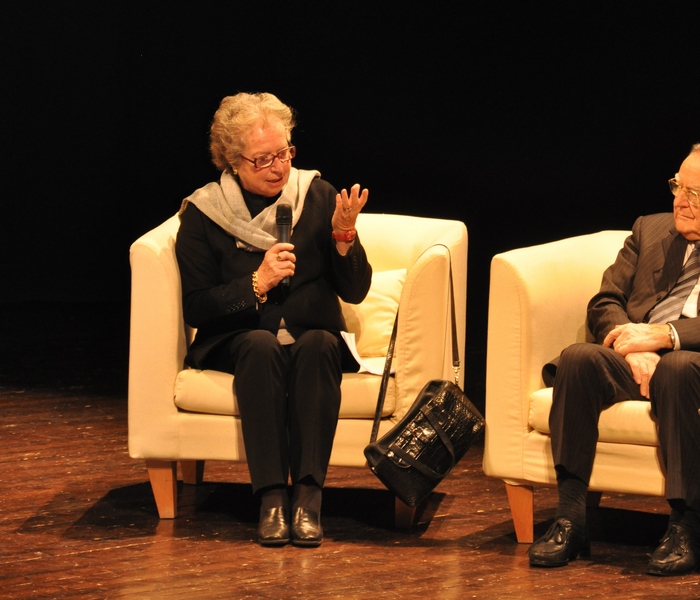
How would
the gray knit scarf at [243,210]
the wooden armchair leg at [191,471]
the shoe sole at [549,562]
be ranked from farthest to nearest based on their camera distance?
the wooden armchair leg at [191,471]
the gray knit scarf at [243,210]
the shoe sole at [549,562]

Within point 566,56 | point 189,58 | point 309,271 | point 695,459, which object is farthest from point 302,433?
point 189,58

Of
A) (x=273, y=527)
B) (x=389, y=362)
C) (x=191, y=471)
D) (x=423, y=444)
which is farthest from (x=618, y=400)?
(x=191, y=471)

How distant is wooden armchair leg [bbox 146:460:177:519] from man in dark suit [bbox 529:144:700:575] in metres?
1.05

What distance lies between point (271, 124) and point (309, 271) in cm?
45

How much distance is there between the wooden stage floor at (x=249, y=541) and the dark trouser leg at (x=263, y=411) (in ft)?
0.64

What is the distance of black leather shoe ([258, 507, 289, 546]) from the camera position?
3.12 meters

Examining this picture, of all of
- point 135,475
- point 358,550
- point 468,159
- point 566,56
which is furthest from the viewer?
point 468,159

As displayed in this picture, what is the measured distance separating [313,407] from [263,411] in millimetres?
137

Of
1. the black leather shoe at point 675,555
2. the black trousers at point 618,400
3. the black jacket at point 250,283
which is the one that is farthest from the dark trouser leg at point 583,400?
the black jacket at point 250,283

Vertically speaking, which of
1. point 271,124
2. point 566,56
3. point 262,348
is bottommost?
point 262,348

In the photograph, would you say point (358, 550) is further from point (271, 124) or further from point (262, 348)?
point (271, 124)

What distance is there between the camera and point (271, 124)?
3.46 m

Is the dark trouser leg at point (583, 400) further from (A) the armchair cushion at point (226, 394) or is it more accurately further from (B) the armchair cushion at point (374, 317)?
(B) the armchair cushion at point (374, 317)

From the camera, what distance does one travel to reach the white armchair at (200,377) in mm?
3277
